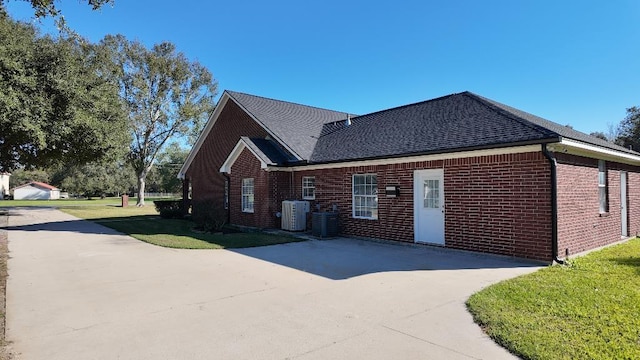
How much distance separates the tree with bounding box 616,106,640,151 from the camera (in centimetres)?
3809

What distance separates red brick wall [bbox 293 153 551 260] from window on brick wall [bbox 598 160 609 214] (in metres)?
3.98

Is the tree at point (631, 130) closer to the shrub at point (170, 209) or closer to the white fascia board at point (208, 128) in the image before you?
the white fascia board at point (208, 128)

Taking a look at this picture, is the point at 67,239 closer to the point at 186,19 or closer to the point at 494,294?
the point at 186,19

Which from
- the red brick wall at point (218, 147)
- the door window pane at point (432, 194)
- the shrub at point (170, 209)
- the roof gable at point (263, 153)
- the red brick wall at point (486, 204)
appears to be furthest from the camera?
the shrub at point (170, 209)

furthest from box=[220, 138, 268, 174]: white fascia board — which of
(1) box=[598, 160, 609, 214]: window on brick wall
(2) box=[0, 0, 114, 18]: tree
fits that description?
(1) box=[598, 160, 609, 214]: window on brick wall

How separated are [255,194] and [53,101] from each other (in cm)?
946

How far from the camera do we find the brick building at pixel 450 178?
28.5 ft

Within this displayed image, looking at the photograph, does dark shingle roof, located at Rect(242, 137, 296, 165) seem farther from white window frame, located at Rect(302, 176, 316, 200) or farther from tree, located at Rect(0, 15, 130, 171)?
tree, located at Rect(0, 15, 130, 171)

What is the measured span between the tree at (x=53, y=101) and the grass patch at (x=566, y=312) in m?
14.1

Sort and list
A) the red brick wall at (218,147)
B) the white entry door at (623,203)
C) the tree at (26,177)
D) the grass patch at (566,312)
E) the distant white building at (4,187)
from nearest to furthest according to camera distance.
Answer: the grass patch at (566,312) < the white entry door at (623,203) < the red brick wall at (218,147) < the distant white building at (4,187) < the tree at (26,177)

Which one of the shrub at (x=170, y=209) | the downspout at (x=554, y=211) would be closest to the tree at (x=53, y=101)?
the shrub at (x=170, y=209)

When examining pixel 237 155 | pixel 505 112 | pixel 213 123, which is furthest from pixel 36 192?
pixel 505 112

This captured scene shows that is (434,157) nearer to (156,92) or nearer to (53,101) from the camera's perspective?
(53,101)

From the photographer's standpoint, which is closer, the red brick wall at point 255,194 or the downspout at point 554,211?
the downspout at point 554,211
